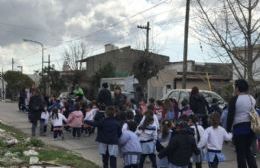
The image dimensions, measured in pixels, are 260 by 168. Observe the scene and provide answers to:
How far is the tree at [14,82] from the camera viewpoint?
300 ft

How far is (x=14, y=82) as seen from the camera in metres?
97.1

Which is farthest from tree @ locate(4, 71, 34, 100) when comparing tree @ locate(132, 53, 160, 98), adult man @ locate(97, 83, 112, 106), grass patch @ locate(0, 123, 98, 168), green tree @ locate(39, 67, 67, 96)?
grass patch @ locate(0, 123, 98, 168)

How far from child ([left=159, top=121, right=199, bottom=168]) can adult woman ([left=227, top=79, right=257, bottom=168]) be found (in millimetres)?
952

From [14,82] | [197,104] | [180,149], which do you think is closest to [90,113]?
[197,104]

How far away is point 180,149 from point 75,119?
1092cm

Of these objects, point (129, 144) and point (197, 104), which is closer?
point (129, 144)

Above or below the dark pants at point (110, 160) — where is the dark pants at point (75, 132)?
above

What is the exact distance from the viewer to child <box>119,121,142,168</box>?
12453 millimetres

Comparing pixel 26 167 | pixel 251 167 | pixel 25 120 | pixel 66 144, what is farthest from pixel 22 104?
pixel 251 167

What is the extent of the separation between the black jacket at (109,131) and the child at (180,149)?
2.09 metres

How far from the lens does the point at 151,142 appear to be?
12953 mm

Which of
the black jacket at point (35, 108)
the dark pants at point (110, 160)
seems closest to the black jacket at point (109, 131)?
the dark pants at point (110, 160)

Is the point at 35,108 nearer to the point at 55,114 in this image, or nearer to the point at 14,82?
the point at 55,114

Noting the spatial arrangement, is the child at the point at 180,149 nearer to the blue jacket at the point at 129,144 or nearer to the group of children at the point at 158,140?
the group of children at the point at 158,140
